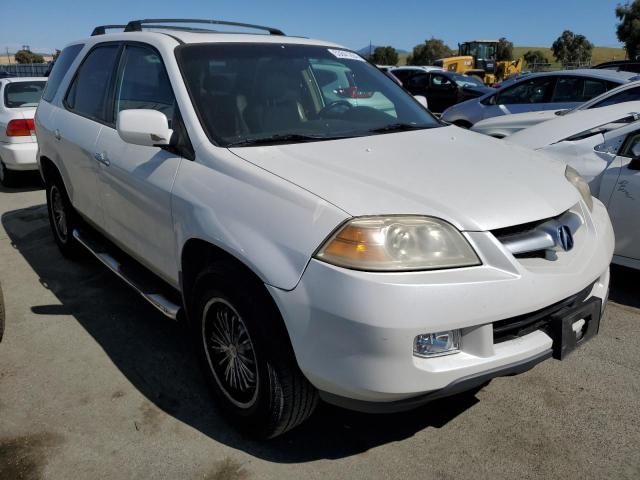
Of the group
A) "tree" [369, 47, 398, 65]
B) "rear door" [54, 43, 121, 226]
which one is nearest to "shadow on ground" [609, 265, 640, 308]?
"rear door" [54, 43, 121, 226]

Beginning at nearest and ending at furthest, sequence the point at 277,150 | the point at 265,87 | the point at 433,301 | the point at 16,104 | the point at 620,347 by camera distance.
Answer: the point at 433,301 < the point at 277,150 < the point at 265,87 < the point at 620,347 < the point at 16,104

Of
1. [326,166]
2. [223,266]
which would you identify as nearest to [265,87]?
[326,166]

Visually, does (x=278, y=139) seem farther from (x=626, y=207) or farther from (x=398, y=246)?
(x=626, y=207)

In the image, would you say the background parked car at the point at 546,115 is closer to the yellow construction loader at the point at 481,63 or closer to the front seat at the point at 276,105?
the front seat at the point at 276,105

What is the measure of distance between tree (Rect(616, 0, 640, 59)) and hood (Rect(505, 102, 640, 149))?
5347 centimetres

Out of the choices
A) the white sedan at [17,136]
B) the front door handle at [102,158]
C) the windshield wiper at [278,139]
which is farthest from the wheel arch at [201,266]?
the white sedan at [17,136]

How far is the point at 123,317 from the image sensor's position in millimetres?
3865

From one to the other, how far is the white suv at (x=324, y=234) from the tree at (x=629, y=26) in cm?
5625

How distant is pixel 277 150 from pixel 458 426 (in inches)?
61.6

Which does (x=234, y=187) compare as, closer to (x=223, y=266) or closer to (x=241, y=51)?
(x=223, y=266)

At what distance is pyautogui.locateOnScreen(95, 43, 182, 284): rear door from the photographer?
2838 mm

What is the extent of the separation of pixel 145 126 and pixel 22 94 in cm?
670

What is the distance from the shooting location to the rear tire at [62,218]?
177 inches

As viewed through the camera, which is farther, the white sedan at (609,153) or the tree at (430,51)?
the tree at (430,51)
